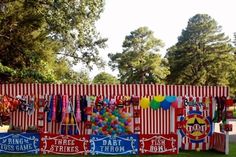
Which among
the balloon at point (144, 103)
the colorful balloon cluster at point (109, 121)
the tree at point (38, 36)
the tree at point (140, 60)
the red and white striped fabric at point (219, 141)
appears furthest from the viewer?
the tree at point (140, 60)

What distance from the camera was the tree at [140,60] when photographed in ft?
232

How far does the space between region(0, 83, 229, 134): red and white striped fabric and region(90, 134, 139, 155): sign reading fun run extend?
1.90m

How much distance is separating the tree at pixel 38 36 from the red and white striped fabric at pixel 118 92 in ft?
29.0

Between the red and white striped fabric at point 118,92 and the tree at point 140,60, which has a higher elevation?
the tree at point 140,60

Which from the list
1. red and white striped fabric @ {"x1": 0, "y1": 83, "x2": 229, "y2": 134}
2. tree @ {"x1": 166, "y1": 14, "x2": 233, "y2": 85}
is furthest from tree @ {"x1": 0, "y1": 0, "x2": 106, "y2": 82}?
tree @ {"x1": 166, "y1": 14, "x2": 233, "y2": 85}

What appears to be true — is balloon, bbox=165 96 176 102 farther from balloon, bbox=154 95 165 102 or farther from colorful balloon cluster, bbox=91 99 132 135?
colorful balloon cluster, bbox=91 99 132 135

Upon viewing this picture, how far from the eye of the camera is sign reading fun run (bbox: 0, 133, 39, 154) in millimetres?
16641

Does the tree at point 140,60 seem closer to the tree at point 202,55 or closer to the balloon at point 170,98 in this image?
the tree at point 202,55

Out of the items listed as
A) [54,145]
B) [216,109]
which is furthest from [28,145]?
[216,109]

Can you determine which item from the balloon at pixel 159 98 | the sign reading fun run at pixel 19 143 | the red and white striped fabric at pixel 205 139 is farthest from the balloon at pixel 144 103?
the sign reading fun run at pixel 19 143

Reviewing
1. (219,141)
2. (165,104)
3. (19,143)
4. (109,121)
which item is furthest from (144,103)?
(19,143)

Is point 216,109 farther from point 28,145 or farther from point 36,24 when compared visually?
point 36,24

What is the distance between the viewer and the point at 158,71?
231ft

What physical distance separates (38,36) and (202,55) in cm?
3716
